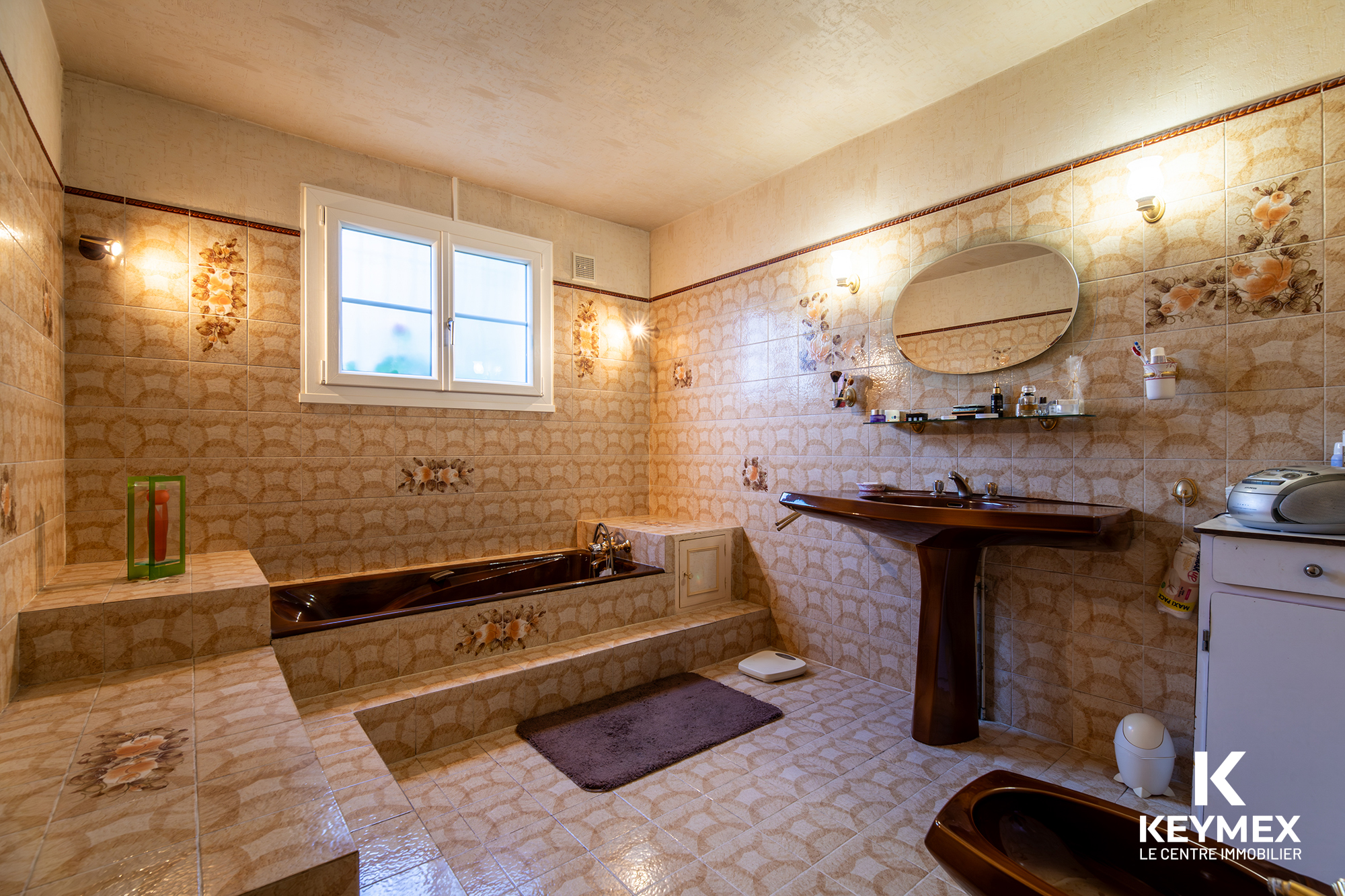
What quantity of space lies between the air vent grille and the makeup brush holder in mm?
3022

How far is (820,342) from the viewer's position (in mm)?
3184

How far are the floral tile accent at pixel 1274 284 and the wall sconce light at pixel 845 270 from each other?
1.40 metres

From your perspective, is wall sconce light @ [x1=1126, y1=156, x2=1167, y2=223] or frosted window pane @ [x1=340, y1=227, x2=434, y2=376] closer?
wall sconce light @ [x1=1126, y1=156, x2=1167, y2=223]

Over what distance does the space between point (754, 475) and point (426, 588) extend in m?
1.88

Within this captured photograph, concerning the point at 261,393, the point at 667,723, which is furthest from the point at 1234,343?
the point at 261,393

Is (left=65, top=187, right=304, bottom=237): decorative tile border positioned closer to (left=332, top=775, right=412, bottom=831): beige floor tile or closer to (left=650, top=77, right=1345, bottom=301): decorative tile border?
(left=650, top=77, right=1345, bottom=301): decorative tile border

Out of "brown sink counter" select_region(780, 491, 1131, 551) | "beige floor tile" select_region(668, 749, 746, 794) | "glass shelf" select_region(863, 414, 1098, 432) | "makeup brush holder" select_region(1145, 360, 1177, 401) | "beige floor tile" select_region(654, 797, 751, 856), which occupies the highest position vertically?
"makeup brush holder" select_region(1145, 360, 1177, 401)

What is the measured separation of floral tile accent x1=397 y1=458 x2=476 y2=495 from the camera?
10.7ft

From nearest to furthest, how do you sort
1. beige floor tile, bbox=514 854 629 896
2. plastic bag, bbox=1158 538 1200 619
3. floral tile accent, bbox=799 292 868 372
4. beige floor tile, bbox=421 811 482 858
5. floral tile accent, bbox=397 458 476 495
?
1. beige floor tile, bbox=514 854 629 896
2. beige floor tile, bbox=421 811 482 858
3. plastic bag, bbox=1158 538 1200 619
4. floral tile accent, bbox=799 292 868 372
5. floral tile accent, bbox=397 458 476 495

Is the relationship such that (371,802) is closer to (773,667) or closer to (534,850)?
(534,850)

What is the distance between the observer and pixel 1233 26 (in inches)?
75.7

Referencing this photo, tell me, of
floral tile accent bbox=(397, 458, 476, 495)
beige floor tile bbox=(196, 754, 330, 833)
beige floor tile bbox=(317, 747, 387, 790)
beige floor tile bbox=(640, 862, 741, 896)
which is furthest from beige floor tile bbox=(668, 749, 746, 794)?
floral tile accent bbox=(397, 458, 476, 495)

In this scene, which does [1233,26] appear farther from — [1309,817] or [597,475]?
[597,475]

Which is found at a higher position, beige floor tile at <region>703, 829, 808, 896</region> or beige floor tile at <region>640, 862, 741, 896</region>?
beige floor tile at <region>640, 862, 741, 896</region>
